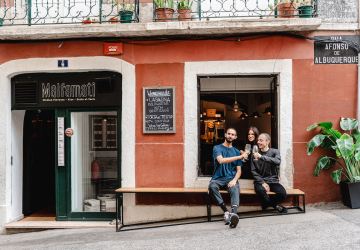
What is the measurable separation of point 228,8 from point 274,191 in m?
3.67

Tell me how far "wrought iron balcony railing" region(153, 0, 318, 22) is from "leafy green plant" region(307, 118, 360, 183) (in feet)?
6.85

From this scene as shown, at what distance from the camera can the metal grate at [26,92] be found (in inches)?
255

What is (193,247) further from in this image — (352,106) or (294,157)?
(352,106)

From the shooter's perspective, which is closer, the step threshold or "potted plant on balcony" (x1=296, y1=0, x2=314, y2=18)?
"potted plant on balcony" (x1=296, y1=0, x2=314, y2=18)

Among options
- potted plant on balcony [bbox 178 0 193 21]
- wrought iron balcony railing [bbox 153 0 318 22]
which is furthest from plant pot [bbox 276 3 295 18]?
potted plant on balcony [bbox 178 0 193 21]

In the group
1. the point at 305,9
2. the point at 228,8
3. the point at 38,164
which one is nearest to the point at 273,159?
the point at 305,9

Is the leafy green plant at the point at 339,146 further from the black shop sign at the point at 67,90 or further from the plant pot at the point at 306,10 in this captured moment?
the black shop sign at the point at 67,90

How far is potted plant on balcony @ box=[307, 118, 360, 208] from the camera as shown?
5.46 metres

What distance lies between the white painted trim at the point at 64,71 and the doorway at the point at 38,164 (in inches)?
21.0

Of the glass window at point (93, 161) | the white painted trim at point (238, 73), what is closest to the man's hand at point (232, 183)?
the white painted trim at point (238, 73)

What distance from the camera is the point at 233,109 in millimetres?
7797

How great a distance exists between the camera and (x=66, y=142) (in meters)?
6.48

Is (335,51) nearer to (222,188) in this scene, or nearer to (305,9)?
(305,9)

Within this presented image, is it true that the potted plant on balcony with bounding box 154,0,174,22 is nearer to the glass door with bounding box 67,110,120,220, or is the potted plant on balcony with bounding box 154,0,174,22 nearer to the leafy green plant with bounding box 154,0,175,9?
the leafy green plant with bounding box 154,0,175,9
